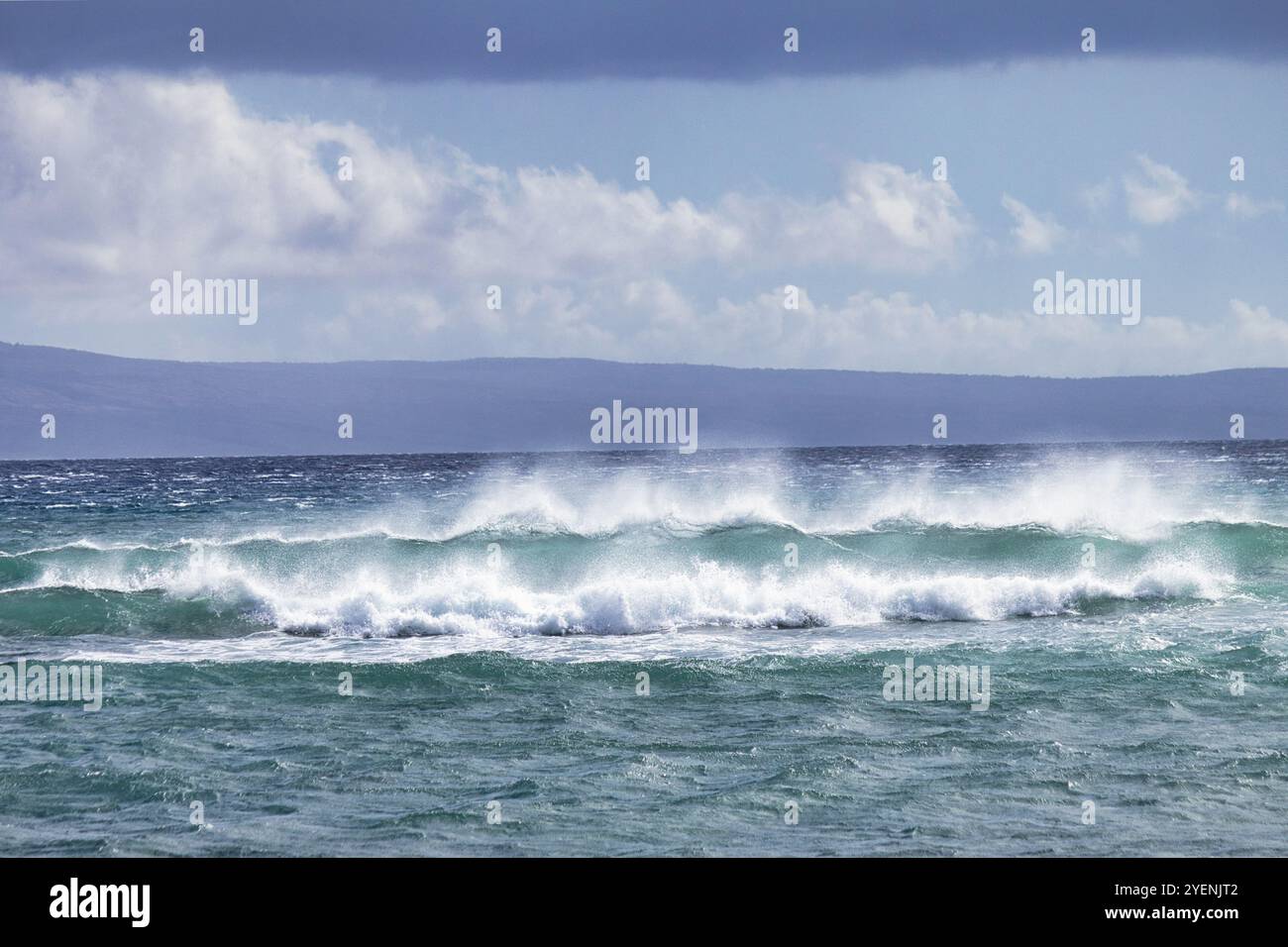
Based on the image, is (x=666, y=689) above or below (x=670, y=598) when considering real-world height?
below

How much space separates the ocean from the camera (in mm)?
9195

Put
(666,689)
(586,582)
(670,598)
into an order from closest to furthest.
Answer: (666,689)
(670,598)
(586,582)

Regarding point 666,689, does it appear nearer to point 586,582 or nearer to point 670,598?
point 670,598

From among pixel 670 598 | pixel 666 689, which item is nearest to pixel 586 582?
pixel 670 598

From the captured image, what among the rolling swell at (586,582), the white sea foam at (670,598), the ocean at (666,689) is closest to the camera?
the ocean at (666,689)

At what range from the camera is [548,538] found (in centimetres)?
2703

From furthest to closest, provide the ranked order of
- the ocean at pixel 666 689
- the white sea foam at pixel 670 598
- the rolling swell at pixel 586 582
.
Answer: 1. the rolling swell at pixel 586 582
2. the white sea foam at pixel 670 598
3. the ocean at pixel 666 689

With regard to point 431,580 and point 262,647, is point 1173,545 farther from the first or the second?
point 262,647

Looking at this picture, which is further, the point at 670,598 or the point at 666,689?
the point at 670,598

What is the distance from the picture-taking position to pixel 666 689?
14.1 metres

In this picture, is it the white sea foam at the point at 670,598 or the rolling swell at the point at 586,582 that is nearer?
the white sea foam at the point at 670,598

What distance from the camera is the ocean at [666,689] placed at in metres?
9.20
